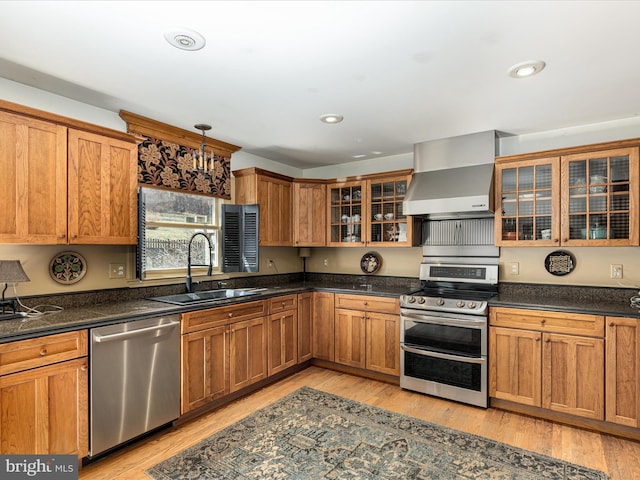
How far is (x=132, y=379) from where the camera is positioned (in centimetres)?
246

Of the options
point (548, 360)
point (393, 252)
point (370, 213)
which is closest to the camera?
point (548, 360)

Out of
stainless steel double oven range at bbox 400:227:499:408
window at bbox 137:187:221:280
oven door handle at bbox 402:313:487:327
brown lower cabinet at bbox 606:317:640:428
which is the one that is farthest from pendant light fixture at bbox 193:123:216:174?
brown lower cabinet at bbox 606:317:640:428

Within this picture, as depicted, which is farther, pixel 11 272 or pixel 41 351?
pixel 11 272

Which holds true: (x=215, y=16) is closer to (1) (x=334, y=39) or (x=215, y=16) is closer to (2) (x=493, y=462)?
(1) (x=334, y=39)

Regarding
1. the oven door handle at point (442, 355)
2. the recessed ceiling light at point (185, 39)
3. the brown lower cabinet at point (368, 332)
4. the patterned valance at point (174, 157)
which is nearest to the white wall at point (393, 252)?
the patterned valance at point (174, 157)

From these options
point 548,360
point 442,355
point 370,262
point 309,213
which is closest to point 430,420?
point 442,355

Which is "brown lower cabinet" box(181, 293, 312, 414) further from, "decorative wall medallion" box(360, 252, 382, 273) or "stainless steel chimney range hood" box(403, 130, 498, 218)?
"stainless steel chimney range hood" box(403, 130, 498, 218)

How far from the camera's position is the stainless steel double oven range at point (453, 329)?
3156 mm

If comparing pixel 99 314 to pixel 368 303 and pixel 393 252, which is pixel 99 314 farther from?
pixel 393 252

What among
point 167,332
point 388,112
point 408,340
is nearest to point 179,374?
point 167,332

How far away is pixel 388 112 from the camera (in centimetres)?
292

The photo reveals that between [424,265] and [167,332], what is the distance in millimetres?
2698

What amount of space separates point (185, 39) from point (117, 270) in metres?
1.97

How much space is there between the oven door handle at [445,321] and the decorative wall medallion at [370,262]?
1020mm
